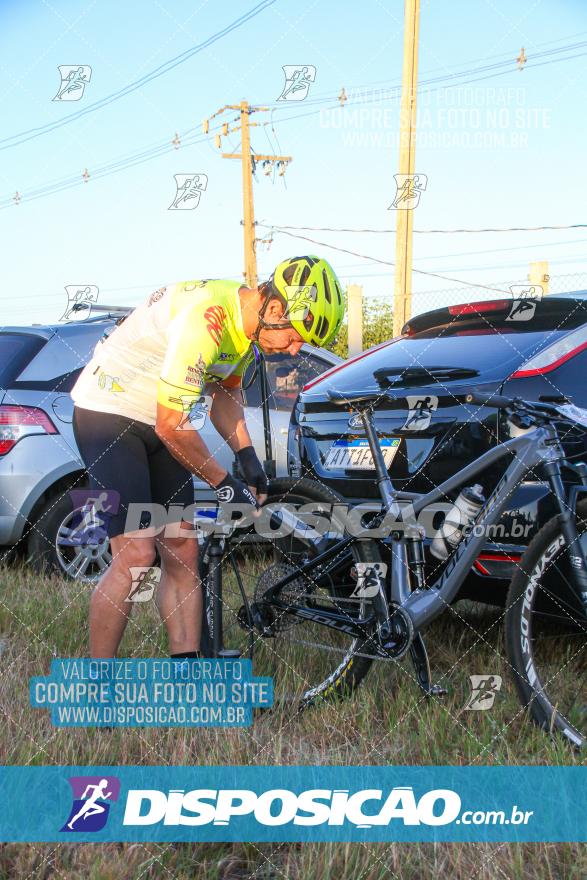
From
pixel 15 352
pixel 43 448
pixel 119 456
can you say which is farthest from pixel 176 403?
pixel 15 352

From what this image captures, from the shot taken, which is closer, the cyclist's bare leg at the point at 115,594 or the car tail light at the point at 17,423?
the cyclist's bare leg at the point at 115,594

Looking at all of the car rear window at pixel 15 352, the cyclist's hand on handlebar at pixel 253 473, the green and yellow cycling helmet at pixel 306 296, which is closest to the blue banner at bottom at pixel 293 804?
the cyclist's hand on handlebar at pixel 253 473

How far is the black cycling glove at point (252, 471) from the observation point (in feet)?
12.1

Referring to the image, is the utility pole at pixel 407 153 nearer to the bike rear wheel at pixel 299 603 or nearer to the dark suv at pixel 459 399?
the dark suv at pixel 459 399

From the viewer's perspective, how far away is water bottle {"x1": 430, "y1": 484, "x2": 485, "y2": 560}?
3295 mm

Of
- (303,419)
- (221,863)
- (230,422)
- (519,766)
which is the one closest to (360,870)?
(221,863)

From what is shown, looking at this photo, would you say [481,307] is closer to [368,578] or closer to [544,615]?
[368,578]

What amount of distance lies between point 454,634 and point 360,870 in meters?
2.11

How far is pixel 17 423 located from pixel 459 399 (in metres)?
3.13

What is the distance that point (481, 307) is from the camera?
3965mm

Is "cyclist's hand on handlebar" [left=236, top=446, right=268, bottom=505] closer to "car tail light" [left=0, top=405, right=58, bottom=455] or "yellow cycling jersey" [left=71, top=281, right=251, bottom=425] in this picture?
"yellow cycling jersey" [left=71, top=281, right=251, bottom=425]

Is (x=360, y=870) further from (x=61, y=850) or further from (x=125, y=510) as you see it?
(x=125, y=510)

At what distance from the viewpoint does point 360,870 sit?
2.34m

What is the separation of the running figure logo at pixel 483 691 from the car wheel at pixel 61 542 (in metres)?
Answer: 2.94
